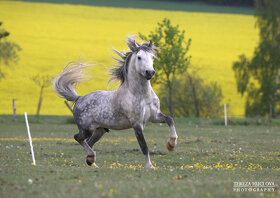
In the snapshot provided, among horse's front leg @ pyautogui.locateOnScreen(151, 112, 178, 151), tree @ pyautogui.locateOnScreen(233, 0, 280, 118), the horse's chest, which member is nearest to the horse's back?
the horse's chest

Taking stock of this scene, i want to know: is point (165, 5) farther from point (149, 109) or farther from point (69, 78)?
point (149, 109)

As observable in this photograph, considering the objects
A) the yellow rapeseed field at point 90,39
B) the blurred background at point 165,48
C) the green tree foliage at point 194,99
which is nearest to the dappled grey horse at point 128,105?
the blurred background at point 165,48

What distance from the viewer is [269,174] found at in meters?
11.7

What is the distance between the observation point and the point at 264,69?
49.4 m

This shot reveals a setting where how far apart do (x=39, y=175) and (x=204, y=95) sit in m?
35.6

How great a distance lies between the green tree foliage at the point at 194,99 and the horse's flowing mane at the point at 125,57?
1206 inches

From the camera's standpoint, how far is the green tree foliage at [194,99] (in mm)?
44156

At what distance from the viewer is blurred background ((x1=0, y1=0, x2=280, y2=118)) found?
44.1 metres

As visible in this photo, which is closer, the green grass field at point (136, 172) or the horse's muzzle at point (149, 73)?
the green grass field at point (136, 172)

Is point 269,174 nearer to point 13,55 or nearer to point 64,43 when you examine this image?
point 13,55

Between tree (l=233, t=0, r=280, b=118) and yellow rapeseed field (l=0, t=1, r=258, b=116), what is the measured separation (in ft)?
5.52

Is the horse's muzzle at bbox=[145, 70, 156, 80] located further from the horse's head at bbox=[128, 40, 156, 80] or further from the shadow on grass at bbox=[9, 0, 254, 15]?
the shadow on grass at bbox=[9, 0, 254, 15]

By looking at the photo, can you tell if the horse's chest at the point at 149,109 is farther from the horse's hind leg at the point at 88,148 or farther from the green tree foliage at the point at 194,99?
the green tree foliage at the point at 194,99

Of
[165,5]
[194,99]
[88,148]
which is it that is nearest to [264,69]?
[194,99]
